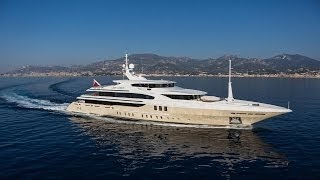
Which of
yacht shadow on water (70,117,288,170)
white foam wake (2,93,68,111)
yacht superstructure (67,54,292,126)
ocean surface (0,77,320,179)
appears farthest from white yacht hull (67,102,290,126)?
white foam wake (2,93,68,111)

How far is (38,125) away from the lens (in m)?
38.9

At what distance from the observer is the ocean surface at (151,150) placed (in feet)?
76.2

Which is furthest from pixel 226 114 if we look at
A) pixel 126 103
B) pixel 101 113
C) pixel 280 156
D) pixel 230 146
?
pixel 101 113

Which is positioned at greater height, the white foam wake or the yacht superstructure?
the yacht superstructure

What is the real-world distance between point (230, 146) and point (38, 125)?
73.7 feet

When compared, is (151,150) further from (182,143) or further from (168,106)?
(168,106)

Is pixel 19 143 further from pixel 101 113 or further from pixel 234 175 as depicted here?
pixel 234 175

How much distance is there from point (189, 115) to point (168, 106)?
8.88 ft

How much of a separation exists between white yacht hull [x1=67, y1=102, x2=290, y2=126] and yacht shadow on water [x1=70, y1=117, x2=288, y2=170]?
4.73ft

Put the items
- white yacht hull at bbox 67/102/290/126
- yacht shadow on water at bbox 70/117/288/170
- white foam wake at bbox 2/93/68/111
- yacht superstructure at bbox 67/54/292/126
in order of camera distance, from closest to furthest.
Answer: yacht shadow on water at bbox 70/117/288/170 < white yacht hull at bbox 67/102/290/126 < yacht superstructure at bbox 67/54/292/126 < white foam wake at bbox 2/93/68/111

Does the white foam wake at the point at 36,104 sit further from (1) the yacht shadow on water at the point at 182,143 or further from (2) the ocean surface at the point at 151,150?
(1) the yacht shadow on water at the point at 182,143

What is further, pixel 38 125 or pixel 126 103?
pixel 126 103

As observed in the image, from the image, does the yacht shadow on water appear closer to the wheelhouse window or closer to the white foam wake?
the wheelhouse window

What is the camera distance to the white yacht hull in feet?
117
